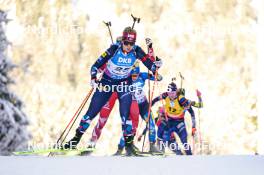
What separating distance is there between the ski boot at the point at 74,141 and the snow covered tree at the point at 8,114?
33cm

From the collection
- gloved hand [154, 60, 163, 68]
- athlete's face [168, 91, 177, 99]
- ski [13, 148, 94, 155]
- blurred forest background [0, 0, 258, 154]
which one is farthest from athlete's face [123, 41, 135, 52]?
ski [13, 148, 94, 155]

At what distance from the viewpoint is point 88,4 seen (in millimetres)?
3119

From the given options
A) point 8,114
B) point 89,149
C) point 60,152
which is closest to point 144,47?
point 89,149

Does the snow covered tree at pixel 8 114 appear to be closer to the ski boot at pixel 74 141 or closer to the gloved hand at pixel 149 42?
the ski boot at pixel 74 141

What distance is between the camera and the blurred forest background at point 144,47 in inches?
122

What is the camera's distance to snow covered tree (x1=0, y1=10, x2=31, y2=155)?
122 inches

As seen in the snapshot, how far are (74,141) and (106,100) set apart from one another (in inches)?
16.9

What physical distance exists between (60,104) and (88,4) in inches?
33.8

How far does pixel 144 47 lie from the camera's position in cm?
312

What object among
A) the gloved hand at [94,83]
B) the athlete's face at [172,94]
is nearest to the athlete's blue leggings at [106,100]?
the gloved hand at [94,83]

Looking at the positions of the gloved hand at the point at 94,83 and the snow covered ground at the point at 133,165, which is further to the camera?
the gloved hand at the point at 94,83

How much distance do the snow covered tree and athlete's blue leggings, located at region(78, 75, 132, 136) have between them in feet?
1.63

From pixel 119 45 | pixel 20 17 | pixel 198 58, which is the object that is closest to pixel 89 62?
pixel 119 45

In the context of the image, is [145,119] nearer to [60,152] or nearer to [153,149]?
[153,149]
